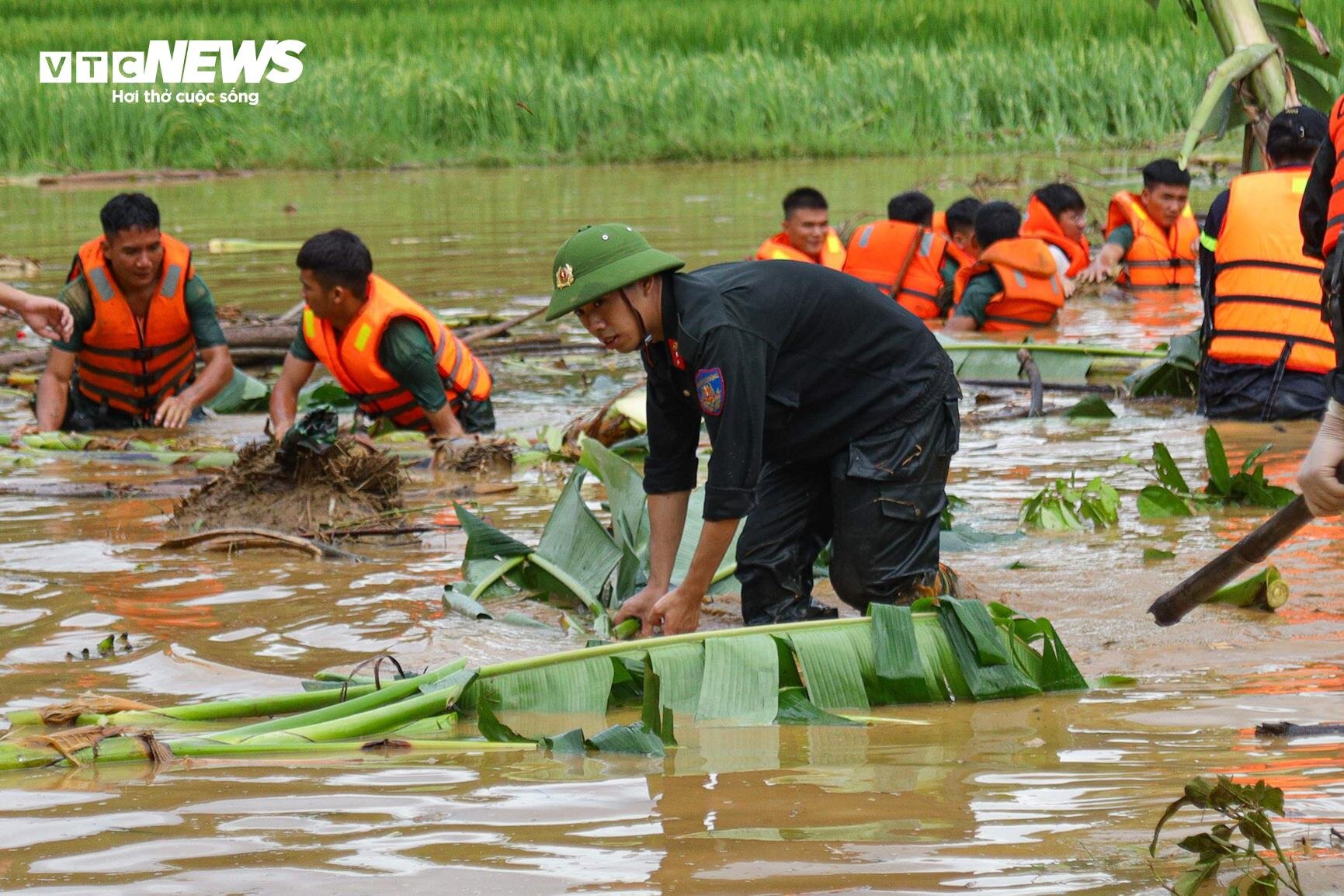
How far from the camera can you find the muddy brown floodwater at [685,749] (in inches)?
111

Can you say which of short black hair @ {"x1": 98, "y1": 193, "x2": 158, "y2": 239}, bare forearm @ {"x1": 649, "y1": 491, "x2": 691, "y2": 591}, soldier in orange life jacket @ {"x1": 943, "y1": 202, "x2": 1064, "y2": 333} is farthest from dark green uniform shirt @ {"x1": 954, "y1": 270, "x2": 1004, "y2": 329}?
bare forearm @ {"x1": 649, "y1": 491, "x2": 691, "y2": 591}

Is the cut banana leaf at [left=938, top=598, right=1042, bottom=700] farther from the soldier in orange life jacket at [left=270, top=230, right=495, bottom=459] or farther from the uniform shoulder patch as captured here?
the soldier in orange life jacket at [left=270, top=230, right=495, bottom=459]

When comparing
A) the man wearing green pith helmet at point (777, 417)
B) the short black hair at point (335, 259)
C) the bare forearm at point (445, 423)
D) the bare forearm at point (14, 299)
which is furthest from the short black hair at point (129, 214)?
the man wearing green pith helmet at point (777, 417)

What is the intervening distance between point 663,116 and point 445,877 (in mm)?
21191

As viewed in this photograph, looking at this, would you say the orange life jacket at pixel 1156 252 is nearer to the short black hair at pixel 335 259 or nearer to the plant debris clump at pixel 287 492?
the short black hair at pixel 335 259

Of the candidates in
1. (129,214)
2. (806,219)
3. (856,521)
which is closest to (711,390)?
(856,521)

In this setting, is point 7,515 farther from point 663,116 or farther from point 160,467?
point 663,116

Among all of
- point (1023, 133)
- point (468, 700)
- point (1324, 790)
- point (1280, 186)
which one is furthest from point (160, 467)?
point (1023, 133)

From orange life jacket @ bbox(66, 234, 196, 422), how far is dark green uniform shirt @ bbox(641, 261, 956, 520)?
468cm

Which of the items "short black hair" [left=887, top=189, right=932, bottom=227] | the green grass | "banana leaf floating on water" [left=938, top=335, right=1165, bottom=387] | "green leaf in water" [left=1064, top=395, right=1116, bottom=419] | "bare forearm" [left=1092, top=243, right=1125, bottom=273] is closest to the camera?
"green leaf in water" [left=1064, top=395, right=1116, bottom=419]

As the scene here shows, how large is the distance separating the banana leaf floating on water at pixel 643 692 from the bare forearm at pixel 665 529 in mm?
600

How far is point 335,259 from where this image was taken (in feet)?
23.5

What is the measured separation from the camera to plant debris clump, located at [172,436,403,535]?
6.09m

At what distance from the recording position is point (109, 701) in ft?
12.1
